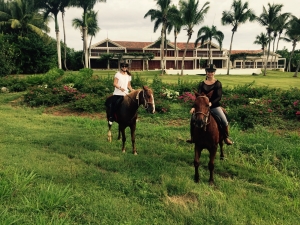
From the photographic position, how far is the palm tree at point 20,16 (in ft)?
129

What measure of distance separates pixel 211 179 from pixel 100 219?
263 centimetres

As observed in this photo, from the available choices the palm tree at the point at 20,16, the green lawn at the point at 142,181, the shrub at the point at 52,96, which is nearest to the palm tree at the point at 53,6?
the palm tree at the point at 20,16

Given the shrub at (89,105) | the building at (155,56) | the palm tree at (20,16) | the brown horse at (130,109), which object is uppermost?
the palm tree at (20,16)

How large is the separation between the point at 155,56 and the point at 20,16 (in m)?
32.7

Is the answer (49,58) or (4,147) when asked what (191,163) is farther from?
(49,58)

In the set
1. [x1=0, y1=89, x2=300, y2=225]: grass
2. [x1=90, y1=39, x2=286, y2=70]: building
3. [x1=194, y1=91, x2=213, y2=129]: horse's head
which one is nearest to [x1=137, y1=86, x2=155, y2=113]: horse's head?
[x1=0, y1=89, x2=300, y2=225]: grass

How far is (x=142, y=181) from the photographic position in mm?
5695

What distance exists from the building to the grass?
4973 cm

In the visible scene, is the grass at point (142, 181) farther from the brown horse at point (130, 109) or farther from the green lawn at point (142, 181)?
the brown horse at point (130, 109)

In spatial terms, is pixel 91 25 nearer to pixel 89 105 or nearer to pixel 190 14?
pixel 190 14

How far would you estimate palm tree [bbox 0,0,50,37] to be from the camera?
129ft

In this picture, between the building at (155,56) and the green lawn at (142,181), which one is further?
the building at (155,56)

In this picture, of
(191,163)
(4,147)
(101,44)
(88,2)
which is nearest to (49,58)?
(88,2)

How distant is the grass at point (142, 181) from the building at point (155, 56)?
163 feet
